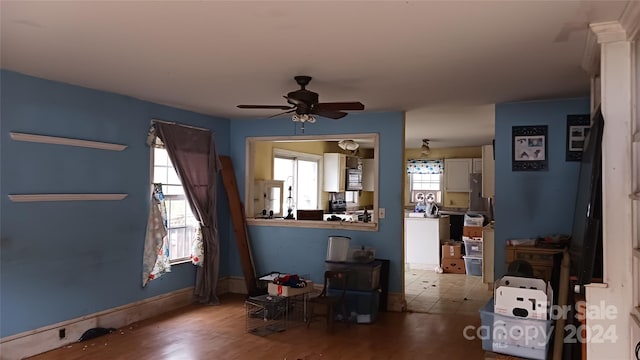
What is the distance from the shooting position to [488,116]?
239 inches

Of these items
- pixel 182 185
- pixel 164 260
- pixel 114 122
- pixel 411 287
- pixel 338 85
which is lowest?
pixel 411 287

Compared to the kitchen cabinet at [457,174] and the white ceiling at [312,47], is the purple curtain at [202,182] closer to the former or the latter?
the white ceiling at [312,47]

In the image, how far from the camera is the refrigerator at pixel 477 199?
8992mm

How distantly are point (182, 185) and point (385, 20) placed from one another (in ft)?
11.9

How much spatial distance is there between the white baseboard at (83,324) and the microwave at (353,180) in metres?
4.31

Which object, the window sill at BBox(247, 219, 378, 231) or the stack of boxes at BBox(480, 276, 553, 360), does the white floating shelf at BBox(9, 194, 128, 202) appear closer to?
the window sill at BBox(247, 219, 378, 231)

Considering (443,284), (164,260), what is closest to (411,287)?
(443,284)

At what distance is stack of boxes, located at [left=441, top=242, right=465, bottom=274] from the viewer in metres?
8.12

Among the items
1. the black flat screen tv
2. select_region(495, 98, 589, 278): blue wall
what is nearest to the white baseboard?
select_region(495, 98, 589, 278): blue wall

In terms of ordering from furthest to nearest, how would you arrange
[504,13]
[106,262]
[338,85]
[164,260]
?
[164,260]
[106,262]
[338,85]
[504,13]

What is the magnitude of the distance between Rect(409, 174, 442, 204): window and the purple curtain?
5609mm

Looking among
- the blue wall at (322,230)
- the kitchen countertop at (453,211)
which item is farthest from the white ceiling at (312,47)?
the kitchen countertop at (453,211)

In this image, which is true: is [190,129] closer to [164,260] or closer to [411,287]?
[164,260]

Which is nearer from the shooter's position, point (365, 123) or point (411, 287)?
point (365, 123)
